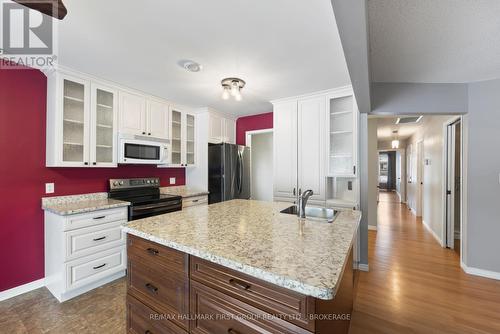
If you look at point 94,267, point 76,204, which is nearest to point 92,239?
point 94,267

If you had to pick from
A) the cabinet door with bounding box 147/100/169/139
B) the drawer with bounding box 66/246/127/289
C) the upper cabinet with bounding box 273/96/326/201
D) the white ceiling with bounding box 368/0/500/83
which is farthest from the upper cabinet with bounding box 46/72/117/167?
the white ceiling with bounding box 368/0/500/83

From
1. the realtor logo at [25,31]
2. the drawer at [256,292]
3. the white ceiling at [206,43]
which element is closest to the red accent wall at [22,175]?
the realtor logo at [25,31]

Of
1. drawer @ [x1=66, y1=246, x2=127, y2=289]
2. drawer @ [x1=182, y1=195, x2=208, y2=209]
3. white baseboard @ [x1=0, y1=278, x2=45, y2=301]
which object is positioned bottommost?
white baseboard @ [x1=0, y1=278, x2=45, y2=301]

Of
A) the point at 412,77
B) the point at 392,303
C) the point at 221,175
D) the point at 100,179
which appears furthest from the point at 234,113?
the point at 392,303

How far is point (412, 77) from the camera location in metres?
2.71

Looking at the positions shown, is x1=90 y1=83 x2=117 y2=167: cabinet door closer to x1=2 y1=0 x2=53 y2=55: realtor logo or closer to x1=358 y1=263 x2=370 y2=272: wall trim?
x1=2 y1=0 x2=53 y2=55: realtor logo

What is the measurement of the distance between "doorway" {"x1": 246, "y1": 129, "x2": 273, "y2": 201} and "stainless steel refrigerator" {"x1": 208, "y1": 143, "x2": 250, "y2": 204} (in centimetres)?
186

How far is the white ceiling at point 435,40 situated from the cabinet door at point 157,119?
2852 mm

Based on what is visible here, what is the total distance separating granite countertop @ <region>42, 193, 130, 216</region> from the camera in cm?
217

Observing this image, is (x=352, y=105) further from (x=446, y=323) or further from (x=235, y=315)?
(x=235, y=315)

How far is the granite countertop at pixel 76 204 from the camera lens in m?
2.17

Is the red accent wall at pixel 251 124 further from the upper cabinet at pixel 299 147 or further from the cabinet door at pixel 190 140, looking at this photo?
the cabinet door at pixel 190 140

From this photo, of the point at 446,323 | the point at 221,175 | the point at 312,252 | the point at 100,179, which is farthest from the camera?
the point at 221,175

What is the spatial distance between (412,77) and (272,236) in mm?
2831
